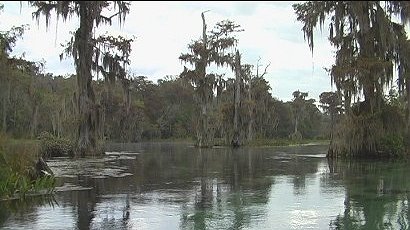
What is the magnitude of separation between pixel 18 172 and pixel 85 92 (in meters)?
17.1

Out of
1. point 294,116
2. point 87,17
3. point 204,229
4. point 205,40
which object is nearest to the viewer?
→ point 204,229

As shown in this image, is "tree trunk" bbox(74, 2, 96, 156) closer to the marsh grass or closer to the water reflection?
the marsh grass

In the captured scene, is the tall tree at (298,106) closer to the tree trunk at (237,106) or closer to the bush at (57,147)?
the tree trunk at (237,106)

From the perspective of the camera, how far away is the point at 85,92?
27953 mm

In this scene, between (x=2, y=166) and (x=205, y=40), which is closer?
(x=2, y=166)

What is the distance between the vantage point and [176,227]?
7.81 metres

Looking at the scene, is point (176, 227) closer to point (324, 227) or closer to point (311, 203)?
point (324, 227)

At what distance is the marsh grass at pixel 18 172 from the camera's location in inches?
419

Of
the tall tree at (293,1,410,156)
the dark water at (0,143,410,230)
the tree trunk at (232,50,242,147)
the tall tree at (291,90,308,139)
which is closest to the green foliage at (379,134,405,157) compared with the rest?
the tall tree at (293,1,410,156)

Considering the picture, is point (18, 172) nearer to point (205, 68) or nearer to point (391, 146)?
point (391, 146)

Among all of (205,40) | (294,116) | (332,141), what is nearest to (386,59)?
(332,141)

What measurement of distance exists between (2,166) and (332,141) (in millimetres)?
19147

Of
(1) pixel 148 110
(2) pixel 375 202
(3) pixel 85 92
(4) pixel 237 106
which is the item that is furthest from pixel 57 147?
(1) pixel 148 110

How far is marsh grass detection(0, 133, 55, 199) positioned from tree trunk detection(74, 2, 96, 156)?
15651 millimetres
